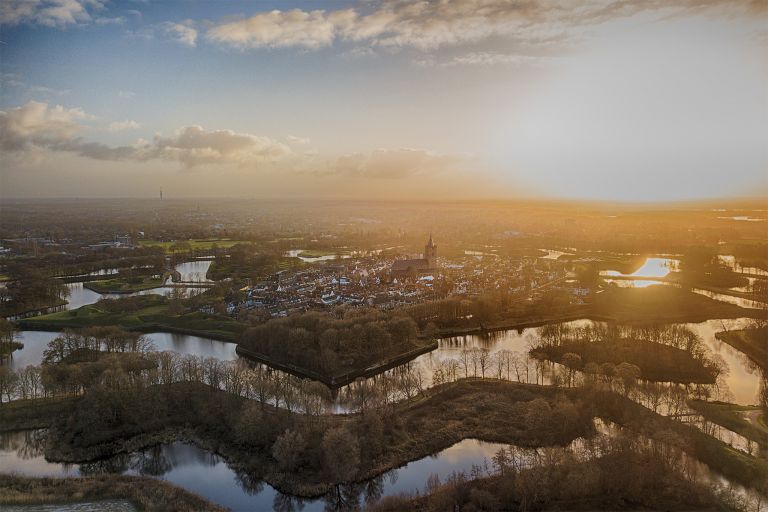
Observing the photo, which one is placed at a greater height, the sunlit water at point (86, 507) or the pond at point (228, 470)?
the sunlit water at point (86, 507)

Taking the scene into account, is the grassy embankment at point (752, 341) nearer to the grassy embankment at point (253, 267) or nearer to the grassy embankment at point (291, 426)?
the grassy embankment at point (291, 426)

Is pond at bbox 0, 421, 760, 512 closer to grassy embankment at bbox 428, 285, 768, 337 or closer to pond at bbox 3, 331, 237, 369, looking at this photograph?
pond at bbox 3, 331, 237, 369

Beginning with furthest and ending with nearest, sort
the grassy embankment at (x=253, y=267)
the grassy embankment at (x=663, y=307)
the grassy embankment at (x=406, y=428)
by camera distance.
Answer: the grassy embankment at (x=253, y=267), the grassy embankment at (x=663, y=307), the grassy embankment at (x=406, y=428)

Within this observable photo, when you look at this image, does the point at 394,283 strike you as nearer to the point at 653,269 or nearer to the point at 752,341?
the point at 752,341

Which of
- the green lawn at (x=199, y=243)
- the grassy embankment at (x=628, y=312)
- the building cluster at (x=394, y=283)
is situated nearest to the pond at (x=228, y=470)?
the grassy embankment at (x=628, y=312)

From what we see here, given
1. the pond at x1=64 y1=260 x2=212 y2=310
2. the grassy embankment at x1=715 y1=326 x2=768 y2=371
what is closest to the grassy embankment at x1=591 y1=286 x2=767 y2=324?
the grassy embankment at x1=715 y1=326 x2=768 y2=371

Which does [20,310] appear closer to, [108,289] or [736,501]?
[108,289]
